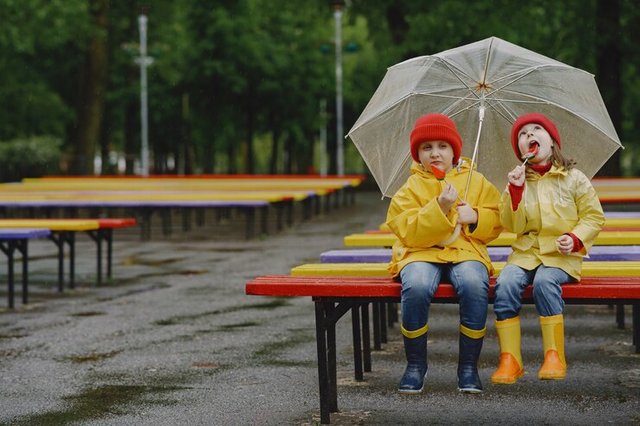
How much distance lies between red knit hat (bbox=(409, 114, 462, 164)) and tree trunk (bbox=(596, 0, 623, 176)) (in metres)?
17.6

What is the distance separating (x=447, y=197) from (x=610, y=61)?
19.0 m

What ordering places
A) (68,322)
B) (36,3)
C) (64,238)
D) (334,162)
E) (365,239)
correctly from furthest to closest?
1. (334,162)
2. (36,3)
3. (64,238)
4. (68,322)
5. (365,239)

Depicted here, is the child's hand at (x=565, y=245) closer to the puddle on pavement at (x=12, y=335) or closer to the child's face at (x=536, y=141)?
the child's face at (x=536, y=141)

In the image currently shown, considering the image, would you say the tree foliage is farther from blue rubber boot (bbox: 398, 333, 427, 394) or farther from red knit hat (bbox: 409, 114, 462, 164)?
blue rubber boot (bbox: 398, 333, 427, 394)

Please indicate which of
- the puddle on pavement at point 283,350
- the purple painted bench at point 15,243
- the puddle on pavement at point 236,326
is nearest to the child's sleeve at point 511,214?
the puddle on pavement at point 283,350

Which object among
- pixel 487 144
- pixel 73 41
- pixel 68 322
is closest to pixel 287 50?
pixel 73 41

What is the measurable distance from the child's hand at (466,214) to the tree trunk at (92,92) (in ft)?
102

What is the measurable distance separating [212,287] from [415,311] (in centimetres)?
717

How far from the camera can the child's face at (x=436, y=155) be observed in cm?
600

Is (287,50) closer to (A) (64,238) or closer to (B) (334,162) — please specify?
(B) (334,162)

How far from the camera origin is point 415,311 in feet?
19.0

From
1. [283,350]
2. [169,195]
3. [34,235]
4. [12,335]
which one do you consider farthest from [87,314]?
[169,195]

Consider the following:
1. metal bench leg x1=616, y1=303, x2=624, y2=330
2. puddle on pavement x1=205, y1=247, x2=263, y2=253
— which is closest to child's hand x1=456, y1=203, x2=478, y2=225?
metal bench leg x1=616, y1=303, x2=624, y2=330

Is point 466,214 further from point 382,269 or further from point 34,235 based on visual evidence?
point 34,235
